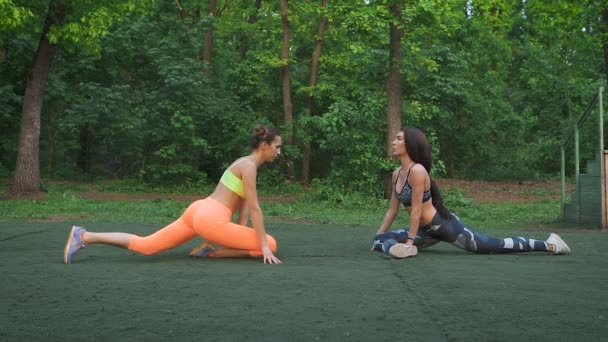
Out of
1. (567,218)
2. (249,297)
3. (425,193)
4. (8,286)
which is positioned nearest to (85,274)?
(8,286)

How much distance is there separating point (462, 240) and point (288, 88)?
19.4m

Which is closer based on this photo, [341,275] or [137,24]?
[341,275]

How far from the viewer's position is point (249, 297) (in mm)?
4539

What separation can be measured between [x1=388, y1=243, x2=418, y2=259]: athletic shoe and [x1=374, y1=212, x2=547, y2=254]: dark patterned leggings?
0.75 feet

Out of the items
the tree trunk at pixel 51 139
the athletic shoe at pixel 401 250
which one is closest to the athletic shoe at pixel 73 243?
the athletic shoe at pixel 401 250

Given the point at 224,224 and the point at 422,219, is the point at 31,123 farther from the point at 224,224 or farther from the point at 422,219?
the point at 422,219

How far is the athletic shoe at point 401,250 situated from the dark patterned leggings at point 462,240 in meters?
0.23

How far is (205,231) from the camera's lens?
20.3ft

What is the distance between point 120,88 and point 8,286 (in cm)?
1814

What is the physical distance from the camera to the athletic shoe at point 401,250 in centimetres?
665

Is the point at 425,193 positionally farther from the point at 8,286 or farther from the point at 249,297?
the point at 8,286

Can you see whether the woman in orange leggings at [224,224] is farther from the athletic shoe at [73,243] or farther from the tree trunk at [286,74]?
the tree trunk at [286,74]

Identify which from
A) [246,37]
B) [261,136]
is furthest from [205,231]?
[246,37]

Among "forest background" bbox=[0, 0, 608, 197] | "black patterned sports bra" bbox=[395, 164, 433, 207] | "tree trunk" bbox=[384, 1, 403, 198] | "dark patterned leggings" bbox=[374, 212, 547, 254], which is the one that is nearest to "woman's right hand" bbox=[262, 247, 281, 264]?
"dark patterned leggings" bbox=[374, 212, 547, 254]
